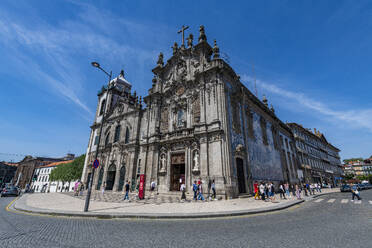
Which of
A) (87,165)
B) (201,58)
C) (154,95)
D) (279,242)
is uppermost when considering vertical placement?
(201,58)

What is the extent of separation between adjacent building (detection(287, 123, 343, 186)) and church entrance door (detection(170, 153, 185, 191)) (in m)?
30.1

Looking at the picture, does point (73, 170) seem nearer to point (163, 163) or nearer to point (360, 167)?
point (163, 163)

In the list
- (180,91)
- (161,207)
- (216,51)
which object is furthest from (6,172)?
(216,51)

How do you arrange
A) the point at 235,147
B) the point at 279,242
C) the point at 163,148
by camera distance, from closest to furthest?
the point at 279,242
the point at 235,147
the point at 163,148

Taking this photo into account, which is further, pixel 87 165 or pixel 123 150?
pixel 87 165

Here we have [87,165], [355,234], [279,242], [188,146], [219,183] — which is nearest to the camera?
[279,242]

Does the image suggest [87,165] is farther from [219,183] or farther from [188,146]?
[219,183]

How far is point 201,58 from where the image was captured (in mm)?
21266

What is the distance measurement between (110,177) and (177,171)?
1366 centimetres

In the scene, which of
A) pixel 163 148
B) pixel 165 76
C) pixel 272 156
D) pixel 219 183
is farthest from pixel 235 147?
pixel 165 76

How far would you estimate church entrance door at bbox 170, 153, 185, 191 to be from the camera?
747 inches

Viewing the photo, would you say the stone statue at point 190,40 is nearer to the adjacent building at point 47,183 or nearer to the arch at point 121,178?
the arch at point 121,178

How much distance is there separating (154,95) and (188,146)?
9.82 meters

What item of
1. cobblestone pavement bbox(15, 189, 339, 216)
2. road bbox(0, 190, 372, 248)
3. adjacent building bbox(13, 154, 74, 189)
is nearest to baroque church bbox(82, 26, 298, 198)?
cobblestone pavement bbox(15, 189, 339, 216)
